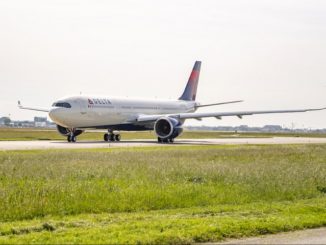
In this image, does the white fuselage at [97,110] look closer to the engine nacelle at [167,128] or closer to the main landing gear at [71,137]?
the main landing gear at [71,137]

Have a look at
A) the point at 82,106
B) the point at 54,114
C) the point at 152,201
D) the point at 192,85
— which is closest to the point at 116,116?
the point at 82,106

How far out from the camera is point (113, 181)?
17531 millimetres

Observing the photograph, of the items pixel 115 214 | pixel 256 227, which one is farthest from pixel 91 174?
pixel 256 227

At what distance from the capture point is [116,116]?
55656 millimetres

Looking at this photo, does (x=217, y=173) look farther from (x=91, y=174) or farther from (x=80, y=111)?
(x=80, y=111)

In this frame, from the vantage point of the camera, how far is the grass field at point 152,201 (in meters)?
10.9

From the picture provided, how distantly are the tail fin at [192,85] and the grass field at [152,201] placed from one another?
48.0 meters

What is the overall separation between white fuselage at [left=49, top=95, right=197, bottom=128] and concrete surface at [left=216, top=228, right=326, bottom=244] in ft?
133

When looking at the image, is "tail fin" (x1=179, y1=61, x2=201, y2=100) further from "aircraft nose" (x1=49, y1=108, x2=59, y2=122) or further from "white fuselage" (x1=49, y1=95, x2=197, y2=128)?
"aircraft nose" (x1=49, y1=108, x2=59, y2=122)

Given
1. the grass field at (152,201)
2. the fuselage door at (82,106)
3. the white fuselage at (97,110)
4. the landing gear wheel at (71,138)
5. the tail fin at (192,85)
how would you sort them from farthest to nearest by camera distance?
the tail fin at (192,85), the landing gear wheel at (71,138), the fuselage door at (82,106), the white fuselage at (97,110), the grass field at (152,201)

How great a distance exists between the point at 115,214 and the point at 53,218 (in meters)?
1.48

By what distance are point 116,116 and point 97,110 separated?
330 cm

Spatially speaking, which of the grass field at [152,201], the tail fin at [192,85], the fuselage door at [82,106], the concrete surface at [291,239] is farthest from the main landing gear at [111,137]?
the concrete surface at [291,239]

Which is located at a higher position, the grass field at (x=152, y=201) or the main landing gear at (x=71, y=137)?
the main landing gear at (x=71, y=137)
